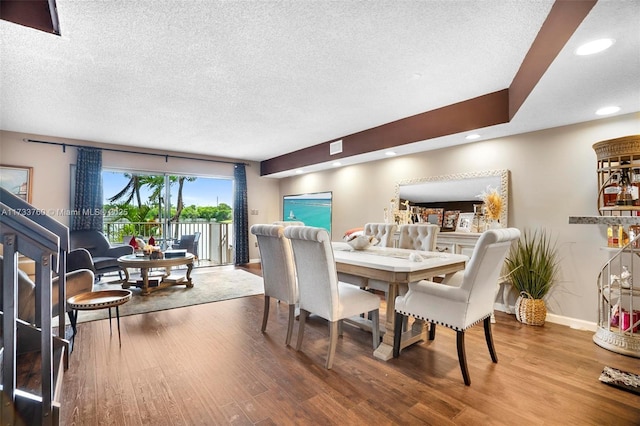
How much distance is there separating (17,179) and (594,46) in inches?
281

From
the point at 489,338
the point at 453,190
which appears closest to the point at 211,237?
the point at 453,190

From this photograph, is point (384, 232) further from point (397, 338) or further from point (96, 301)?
point (96, 301)

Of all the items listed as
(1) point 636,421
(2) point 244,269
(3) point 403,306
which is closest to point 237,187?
(2) point 244,269

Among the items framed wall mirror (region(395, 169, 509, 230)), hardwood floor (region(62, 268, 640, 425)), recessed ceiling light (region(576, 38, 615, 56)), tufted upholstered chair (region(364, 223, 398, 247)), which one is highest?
recessed ceiling light (region(576, 38, 615, 56))

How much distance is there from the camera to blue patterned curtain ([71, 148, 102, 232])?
5311mm

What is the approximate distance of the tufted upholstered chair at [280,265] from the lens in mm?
2709

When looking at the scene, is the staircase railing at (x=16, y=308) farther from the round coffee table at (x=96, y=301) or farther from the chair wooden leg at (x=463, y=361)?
the chair wooden leg at (x=463, y=361)

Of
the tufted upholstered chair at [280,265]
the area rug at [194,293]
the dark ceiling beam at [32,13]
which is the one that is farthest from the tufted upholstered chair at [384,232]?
the dark ceiling beam at [32,13]

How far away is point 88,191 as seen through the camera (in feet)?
17.8

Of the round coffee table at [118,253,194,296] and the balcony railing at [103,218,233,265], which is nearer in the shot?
the round coffee table at [118,253,194,296]

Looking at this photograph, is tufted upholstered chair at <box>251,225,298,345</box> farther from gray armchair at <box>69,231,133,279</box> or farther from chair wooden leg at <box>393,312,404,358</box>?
gray armchair at <box>69,231,133,279</box>

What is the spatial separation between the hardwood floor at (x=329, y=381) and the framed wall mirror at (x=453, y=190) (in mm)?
1652

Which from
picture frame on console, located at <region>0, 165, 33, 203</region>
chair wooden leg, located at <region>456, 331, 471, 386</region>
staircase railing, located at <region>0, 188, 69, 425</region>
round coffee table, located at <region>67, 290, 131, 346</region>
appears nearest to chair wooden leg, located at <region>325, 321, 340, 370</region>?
chair wooden leg, located at <region>456, 331, 471, 386</region>

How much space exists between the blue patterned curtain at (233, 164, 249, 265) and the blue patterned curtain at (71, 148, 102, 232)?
101 inches
